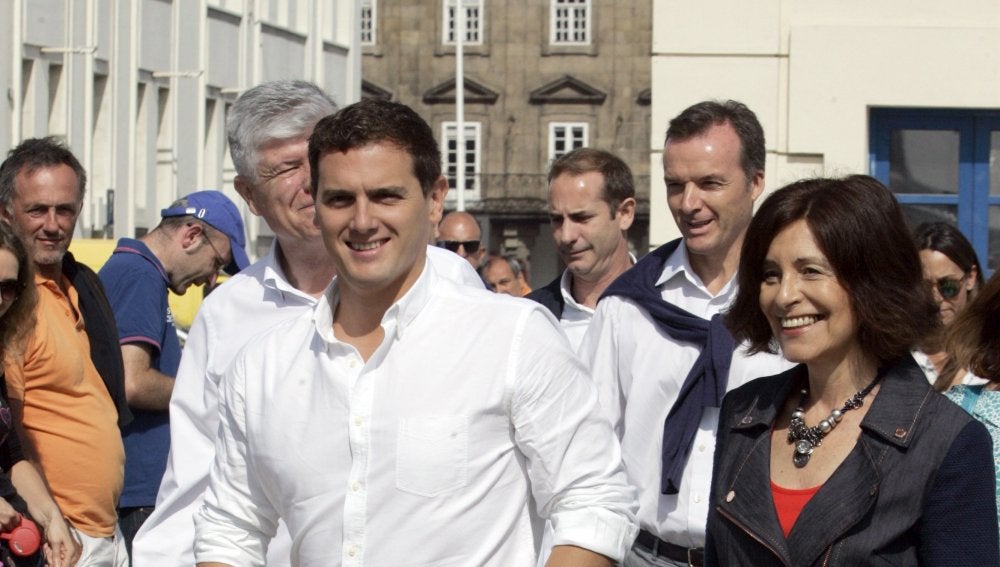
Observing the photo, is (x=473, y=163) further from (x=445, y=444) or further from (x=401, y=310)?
(x=445, y=444)

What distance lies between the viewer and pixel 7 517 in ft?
17.3

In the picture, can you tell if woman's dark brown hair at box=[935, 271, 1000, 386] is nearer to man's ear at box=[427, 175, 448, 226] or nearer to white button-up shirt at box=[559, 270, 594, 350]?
man's ear at box=[427, 175, 448, 226]

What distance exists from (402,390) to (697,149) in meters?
2.26

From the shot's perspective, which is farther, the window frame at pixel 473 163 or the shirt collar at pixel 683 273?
the window frame at pixel 473 163

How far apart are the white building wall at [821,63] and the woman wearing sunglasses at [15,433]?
377cm

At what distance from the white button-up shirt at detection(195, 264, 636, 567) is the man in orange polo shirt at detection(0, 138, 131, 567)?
252cm

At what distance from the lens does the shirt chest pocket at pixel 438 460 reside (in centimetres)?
354

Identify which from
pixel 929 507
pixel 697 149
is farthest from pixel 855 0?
pixel 929 507

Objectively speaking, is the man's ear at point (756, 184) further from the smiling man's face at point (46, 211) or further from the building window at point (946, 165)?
the building window at point (946, 165)

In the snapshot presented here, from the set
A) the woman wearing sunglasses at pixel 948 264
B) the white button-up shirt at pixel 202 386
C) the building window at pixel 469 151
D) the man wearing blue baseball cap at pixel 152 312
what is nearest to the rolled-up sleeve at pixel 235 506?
the white button-up shirt at pixel 202 386

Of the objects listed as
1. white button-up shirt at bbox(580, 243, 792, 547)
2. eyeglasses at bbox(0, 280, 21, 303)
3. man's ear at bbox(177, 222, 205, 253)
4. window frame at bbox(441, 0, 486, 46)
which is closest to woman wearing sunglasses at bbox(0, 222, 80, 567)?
eyeglasses at bbox(0, 280, 21, 303)

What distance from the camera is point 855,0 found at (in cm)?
853

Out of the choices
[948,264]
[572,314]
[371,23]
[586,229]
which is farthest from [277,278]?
[371,23]

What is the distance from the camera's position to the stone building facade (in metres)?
73.3
